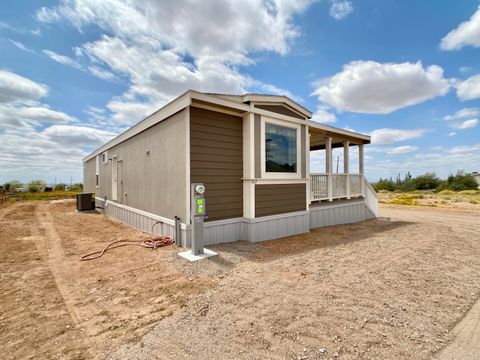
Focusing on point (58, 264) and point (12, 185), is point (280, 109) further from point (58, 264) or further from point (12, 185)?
point (12, 185)

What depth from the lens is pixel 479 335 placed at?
2.11 m

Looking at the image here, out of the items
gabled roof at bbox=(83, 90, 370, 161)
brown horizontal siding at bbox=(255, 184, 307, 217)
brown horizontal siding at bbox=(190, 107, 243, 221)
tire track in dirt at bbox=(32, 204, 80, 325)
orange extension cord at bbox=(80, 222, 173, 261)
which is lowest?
tire track in dirt at bbox=(32, 204, 80, 325)

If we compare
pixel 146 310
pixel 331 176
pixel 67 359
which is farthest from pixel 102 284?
pixel 331 176

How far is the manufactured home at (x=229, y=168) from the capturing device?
489cm

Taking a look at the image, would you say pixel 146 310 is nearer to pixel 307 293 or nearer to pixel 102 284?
pixel 102 284

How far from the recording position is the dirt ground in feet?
6.28

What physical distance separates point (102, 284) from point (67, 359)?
5.24 feet

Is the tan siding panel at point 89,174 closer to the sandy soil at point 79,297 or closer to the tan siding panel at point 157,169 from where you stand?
the tan siding panel at point 157,169

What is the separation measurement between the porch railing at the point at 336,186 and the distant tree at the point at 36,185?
34.1 m

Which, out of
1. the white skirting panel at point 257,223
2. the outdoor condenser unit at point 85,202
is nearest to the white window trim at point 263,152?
the white skirting panel at point 257,223

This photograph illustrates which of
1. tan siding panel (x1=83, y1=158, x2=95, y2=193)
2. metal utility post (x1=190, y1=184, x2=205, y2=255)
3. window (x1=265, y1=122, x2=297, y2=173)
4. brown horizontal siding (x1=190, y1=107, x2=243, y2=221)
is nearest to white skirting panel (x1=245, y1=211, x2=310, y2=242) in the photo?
brown horizontal siding (x1=190, y1=107, x2=243, y2=221)

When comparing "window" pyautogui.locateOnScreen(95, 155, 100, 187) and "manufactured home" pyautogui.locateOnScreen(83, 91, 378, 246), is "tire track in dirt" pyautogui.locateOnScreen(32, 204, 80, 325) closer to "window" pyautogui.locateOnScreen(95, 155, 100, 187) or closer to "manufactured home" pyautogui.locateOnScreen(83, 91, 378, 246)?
"manufactured home" pyautogui.locateOnScreen(83, 91, 378, 246)

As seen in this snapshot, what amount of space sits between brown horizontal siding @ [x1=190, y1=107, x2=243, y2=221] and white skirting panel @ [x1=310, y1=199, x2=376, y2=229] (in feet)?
10.8

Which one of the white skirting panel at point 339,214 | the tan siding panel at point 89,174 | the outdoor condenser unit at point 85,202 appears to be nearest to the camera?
the white skirting panel at point 339,214
